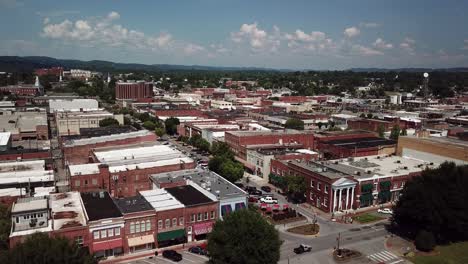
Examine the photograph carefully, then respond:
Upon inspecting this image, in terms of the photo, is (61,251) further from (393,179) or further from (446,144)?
(446,144)

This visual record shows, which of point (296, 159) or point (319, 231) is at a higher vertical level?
point (296, 159)

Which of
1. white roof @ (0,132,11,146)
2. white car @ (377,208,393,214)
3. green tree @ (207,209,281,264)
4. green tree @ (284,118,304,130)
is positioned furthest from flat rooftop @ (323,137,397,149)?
white roof @ (0,132,11,146)

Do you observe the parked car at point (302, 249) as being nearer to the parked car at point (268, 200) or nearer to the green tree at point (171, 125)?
the parked car at point (268, 200)

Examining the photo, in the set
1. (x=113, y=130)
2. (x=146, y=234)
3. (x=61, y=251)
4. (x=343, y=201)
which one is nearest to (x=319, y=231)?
(x=343, y=201)

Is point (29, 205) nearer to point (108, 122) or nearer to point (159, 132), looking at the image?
point (159, 132)

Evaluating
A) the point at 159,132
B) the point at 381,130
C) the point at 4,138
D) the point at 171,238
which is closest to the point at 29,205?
the point at 171,238

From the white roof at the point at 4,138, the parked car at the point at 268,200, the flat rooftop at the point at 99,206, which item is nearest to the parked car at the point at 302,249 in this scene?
the parked car at the point at 268,200

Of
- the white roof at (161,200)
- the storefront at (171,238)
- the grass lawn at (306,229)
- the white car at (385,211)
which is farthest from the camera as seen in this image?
the white car at (385,211)
